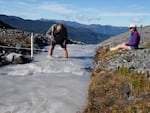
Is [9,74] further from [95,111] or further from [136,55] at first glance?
[95,111]

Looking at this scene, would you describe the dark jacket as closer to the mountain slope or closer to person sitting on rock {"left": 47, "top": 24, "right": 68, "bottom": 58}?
person sitting on rock {"left": 47, "top": 24, "right": 68, "bottom": 58}

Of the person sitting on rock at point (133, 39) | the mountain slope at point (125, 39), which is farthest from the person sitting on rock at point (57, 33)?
the mountain slope at point (125, 39)

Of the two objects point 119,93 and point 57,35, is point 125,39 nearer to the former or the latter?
point 57,35

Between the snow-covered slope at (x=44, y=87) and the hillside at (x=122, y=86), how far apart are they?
671 mm

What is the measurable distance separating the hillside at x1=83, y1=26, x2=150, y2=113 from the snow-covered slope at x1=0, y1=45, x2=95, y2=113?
671 millimetres

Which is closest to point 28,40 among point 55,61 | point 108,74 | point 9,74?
point 55,61

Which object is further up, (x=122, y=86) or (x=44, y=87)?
(x=122, y=86)

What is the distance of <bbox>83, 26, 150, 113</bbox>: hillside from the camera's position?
44.1 feet

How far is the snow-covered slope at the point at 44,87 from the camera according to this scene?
46.9 ft

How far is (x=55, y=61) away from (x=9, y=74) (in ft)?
16.4

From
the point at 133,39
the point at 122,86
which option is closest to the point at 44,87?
the point at 122,86

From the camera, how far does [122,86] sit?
15.7m

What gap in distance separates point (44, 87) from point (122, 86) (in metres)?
3.37

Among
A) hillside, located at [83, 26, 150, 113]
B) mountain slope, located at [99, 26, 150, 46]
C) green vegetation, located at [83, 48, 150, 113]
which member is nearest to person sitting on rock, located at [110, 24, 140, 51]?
hillside, located at [83, 26, 150, 113]
